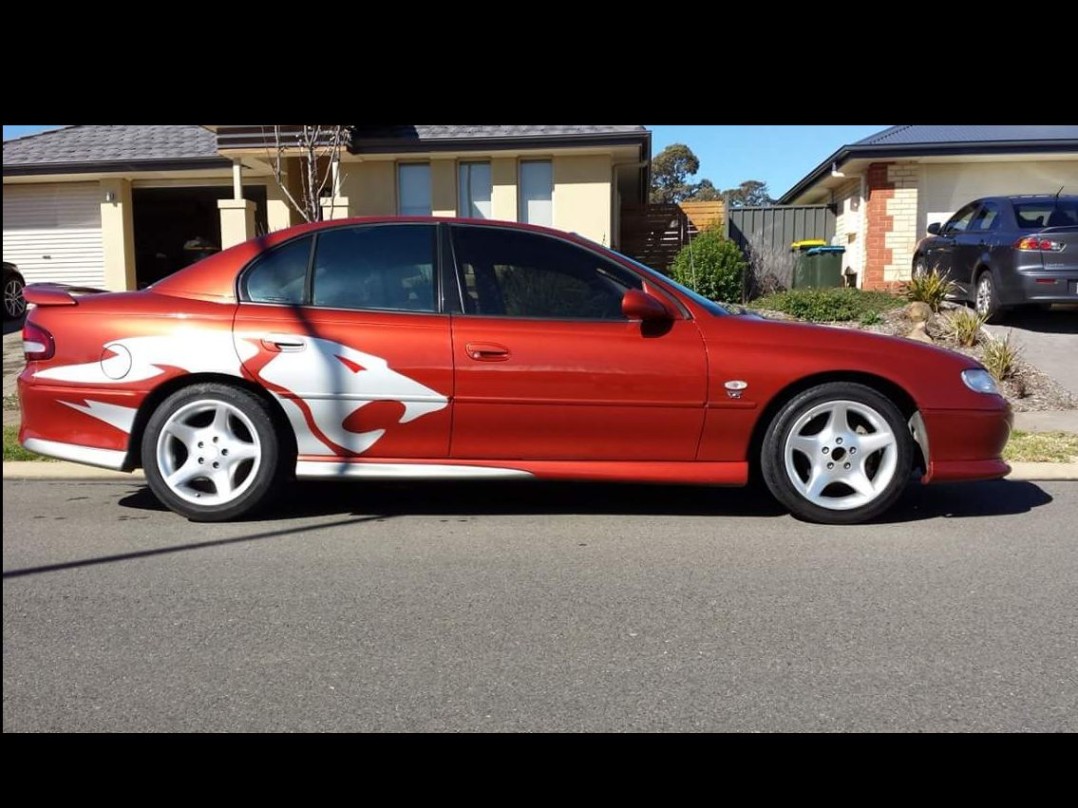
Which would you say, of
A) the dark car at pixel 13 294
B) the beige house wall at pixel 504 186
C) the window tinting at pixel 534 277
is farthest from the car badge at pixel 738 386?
the dark car at pixel 13 294

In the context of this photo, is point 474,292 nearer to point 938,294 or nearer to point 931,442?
point 931,442

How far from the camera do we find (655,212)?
18.3 meters

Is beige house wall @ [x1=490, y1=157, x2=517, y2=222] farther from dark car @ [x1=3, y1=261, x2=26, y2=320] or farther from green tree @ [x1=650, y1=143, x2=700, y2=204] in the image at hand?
green tree @ [x1=650, y1=143, x2=700, y2=204]

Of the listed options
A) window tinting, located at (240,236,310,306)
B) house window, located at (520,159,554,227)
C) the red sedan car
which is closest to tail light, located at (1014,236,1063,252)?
the red sedan car

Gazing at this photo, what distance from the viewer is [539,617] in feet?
13.0

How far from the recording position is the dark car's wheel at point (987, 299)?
1171cm

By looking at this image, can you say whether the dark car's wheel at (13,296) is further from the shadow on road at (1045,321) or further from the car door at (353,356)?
the shadow on road at (1045,321)

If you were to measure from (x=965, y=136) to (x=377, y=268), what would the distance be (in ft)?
44.4

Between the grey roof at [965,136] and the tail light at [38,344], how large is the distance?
1352cm

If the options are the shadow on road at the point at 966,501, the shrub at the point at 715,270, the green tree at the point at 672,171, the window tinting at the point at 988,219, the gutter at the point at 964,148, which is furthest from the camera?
the green tree at the point at 672,171

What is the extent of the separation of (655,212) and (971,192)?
17.7 ft

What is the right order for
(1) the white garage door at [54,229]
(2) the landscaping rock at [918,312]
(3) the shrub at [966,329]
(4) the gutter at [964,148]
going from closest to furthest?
(3) the shrub at [966,329]
(2) the landscaping rock at [918,312]
(4) the gutter at [964,148]
(1) the white garage door at [54,229]

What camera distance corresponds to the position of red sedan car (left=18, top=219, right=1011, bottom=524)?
208 inches
